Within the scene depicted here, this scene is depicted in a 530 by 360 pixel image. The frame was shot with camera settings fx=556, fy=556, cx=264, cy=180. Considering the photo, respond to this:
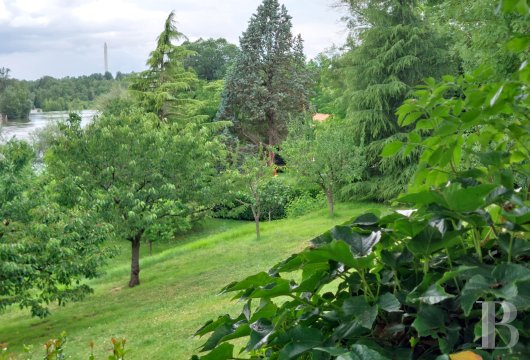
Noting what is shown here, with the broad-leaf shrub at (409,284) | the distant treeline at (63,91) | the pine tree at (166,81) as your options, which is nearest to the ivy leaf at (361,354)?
the broad-leaf shrub at (409,284)

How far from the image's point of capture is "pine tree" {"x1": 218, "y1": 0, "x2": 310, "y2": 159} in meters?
A: 30.9

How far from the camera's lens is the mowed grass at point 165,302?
8.38 metres

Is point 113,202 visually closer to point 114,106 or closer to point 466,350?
point 466,350

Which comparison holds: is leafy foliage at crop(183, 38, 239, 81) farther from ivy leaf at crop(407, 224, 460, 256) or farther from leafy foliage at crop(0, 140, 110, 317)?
ivy leaf at crop(407, 224, 460, 256)

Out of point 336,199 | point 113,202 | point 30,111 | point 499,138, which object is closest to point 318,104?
point 336,199

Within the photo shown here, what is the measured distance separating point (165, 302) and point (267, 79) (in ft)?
73.8

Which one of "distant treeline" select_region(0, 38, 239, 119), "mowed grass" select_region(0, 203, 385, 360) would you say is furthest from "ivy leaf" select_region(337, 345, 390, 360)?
"distant treeline" select_region(0, 38, 239, 119)

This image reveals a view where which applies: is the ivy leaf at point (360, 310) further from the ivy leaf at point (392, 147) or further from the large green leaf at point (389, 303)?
the ivy leaf at point (392, 147)

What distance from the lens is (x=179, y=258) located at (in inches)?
638

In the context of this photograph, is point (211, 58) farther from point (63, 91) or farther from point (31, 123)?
point (31, 123)

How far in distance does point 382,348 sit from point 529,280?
195 mm

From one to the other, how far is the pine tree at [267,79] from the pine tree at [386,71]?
1127 cm

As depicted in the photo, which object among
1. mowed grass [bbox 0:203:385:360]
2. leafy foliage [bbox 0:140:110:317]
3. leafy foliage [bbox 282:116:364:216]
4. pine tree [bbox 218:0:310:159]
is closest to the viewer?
mowed grass [bbox 0:203:385:360]

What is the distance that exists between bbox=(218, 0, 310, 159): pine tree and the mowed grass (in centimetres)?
1361
